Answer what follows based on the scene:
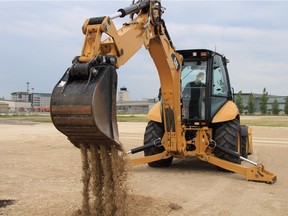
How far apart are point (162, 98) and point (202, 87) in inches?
48.1

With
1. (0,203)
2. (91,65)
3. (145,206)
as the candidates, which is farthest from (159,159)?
(91,65)

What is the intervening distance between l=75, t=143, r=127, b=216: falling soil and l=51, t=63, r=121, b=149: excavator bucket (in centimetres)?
18

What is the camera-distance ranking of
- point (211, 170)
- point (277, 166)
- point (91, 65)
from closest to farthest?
point (91, 65) < point (211, 170) < point (277, 166)

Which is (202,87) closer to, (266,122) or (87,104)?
→ (87,104)

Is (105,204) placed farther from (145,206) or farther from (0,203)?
(0,203)

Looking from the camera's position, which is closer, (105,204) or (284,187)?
(105,204)

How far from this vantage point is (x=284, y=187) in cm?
699

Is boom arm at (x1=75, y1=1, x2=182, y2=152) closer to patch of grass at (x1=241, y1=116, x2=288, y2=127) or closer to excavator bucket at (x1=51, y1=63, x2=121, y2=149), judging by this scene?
excavator bucket at (x1=51, y1=63, x2=121, y2=149)

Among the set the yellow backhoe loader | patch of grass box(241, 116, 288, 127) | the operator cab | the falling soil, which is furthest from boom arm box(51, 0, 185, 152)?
patch of grass box(241, 116, 288, 127)

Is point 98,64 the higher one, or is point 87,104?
point 98,64

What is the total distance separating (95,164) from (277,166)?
233 inches

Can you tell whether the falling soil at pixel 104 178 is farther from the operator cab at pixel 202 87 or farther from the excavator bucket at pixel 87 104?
the operator cab at pixel 202 87

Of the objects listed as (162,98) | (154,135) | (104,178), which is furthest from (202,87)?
(104,178)

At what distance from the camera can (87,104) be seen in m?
4.25
